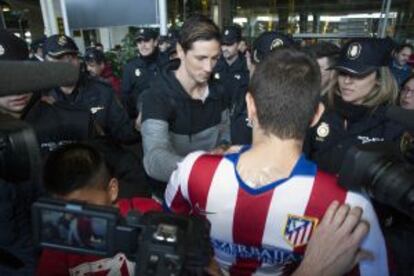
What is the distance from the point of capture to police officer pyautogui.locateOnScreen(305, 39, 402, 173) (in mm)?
1959

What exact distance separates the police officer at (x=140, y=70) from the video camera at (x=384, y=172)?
3.45 metres

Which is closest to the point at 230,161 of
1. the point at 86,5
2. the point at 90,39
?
the point at 86,5

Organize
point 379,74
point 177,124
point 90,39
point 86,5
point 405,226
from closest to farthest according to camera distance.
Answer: point 405,226
point 177,124
point 379,74
point 86,5
point 90,39

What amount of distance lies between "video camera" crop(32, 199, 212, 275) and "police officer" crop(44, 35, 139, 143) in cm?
173

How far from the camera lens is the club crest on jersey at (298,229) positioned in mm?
1027

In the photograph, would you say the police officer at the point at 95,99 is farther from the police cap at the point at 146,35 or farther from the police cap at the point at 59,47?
the police cap at the point at 146,35

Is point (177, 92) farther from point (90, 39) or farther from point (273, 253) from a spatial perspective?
point (90, 39)

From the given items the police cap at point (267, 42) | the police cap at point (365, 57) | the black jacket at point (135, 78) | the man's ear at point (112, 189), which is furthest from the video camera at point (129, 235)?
the black jacket at point (135, 78)

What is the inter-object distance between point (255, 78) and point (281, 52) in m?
0.12

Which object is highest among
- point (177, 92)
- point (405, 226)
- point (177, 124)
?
point (177, 92)

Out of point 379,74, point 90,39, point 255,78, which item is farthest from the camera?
point 90,39

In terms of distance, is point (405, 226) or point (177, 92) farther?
point (177, 92)

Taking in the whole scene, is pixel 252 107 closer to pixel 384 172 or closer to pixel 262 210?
pixel 262 210

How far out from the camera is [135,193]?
206 cm
